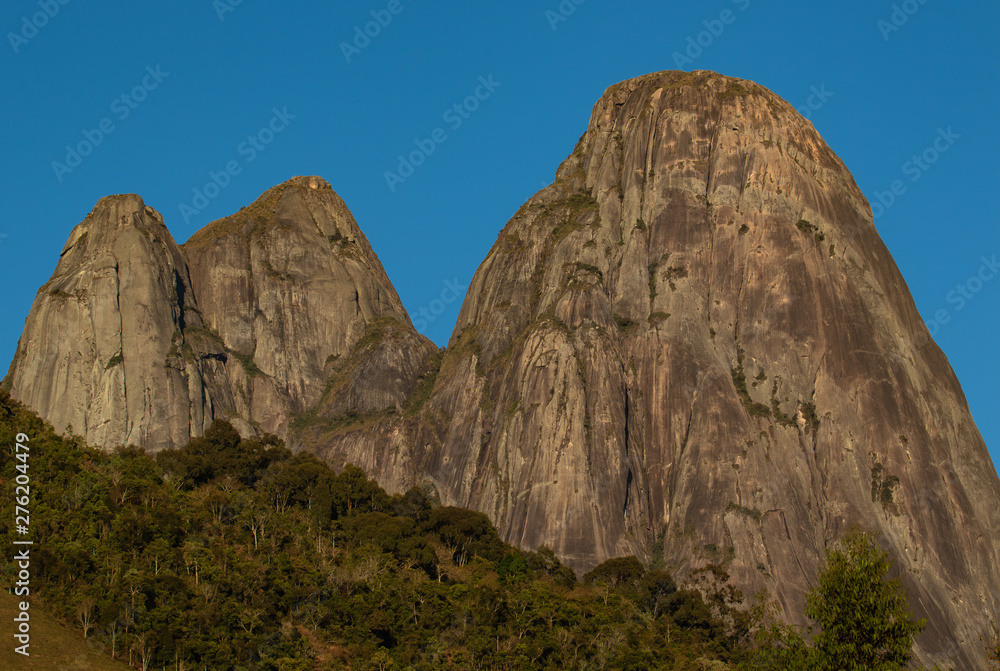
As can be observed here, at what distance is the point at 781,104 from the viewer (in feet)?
484

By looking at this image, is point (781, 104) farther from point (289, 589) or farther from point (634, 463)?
point (289, 589)

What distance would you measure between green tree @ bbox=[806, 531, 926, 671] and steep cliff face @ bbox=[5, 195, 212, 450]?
314 feet

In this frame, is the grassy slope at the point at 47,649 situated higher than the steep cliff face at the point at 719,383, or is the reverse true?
the steep cliff face at the point at 719,383

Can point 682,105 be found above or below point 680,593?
above

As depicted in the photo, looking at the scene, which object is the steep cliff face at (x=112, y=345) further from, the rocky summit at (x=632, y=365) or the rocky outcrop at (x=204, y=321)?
the rocky summit at (x=632, y=365)

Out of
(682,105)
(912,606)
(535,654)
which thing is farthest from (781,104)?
(535,654)

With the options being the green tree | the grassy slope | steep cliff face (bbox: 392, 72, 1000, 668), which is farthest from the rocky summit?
the green tree

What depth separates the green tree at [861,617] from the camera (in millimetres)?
46812

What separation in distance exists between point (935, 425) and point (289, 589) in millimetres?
69969

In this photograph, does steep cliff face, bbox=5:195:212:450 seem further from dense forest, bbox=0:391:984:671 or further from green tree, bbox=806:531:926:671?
green tree, bbox=806:531:926:671

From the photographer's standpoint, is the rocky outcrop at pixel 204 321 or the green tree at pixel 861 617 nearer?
the green tree at pixel 861 617

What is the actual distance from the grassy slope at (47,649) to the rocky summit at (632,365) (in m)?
57.4

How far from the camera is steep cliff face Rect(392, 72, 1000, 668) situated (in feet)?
387

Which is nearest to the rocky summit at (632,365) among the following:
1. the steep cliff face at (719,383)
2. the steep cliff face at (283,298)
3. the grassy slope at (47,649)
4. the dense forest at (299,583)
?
the steep cliff face at (719,383)
